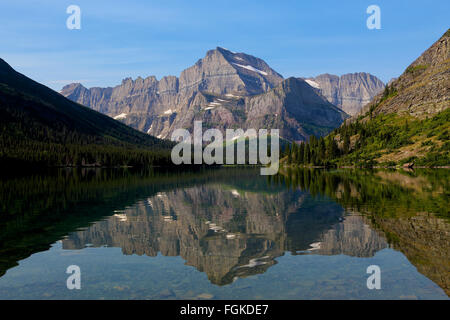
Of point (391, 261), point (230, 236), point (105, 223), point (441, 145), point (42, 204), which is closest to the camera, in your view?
point (391, 261)

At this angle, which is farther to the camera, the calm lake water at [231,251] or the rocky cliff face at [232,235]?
the rocky cliff face at [232,235]

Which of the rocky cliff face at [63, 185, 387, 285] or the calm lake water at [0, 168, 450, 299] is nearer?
the calm lake water at [0, 168, 450, 299]

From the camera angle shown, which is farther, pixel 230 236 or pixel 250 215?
pixel 250 215

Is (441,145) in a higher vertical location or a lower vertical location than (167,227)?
higher

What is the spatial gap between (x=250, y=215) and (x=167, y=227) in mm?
12657

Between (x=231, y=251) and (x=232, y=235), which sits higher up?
(x=232, y=235)

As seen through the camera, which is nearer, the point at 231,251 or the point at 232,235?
the point at 231,251

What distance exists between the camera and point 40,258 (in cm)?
2767
